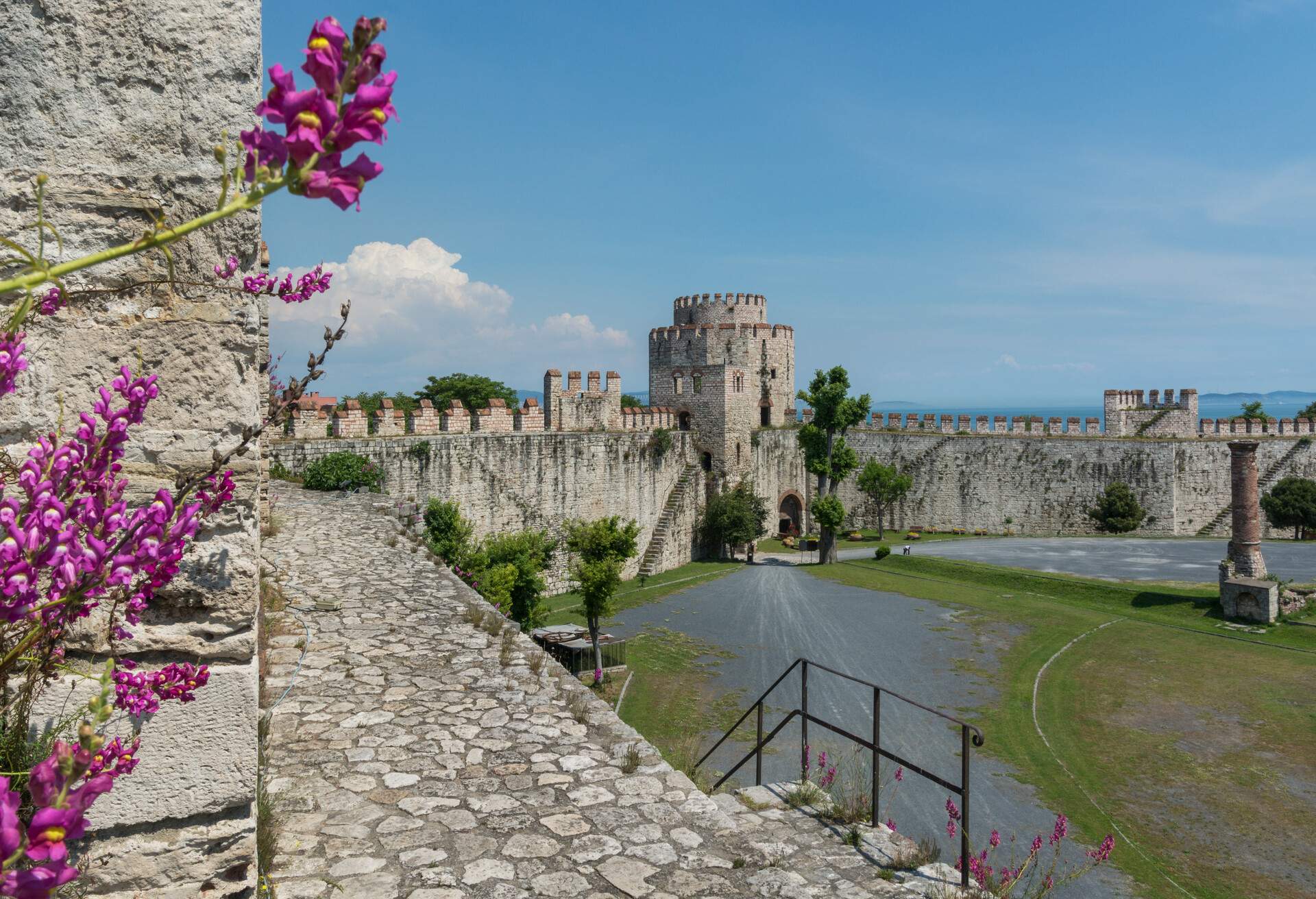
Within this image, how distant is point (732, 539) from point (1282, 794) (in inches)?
814

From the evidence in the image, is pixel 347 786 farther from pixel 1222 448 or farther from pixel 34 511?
pixel 1222 448

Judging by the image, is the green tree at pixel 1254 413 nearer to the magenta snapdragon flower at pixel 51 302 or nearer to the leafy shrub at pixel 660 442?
the leafy shrub at pixel 660 442

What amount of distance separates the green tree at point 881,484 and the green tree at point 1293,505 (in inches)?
511

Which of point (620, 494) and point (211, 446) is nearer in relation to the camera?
point (211, 446)

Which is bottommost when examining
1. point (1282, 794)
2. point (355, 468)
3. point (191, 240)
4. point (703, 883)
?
point (1282, 794)

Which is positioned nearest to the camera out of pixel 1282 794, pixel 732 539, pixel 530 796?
pixel 530 796

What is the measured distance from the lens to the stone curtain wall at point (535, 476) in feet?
61.7

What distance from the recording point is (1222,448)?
33188 mm

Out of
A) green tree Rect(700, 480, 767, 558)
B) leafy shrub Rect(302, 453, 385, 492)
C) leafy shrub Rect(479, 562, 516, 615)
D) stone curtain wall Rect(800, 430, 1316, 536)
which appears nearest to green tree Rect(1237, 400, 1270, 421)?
stone curtain wall Rect(800, 430, 1316, 536)

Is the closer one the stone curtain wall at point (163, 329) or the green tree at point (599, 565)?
the stone curtain wall at point (163, 329)

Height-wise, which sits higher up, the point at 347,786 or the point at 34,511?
the point at 34,511

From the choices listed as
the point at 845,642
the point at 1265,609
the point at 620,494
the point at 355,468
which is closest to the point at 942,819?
the point at 845,642

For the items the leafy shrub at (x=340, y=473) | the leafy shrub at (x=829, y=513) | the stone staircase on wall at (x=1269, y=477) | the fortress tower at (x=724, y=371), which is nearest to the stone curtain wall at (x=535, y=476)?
the leafy shrub at (x=340, y=473)

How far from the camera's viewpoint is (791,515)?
38.2 metres
